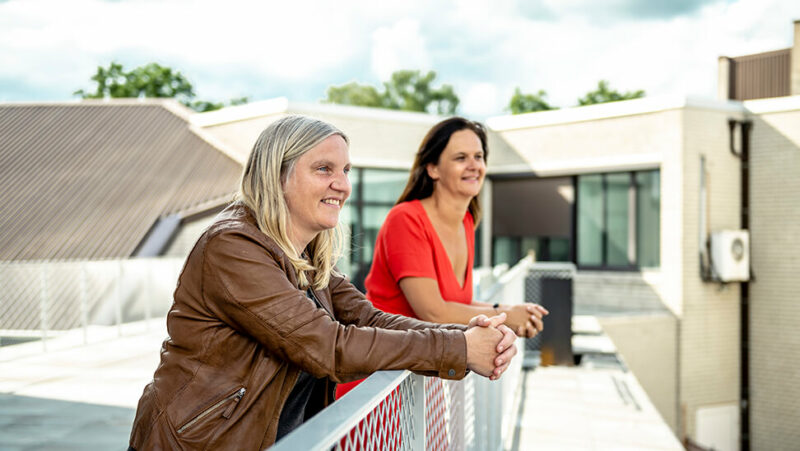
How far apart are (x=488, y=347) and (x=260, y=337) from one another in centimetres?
65

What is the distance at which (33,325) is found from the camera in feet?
10.3

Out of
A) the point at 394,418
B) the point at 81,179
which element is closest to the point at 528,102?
the point at 81,179

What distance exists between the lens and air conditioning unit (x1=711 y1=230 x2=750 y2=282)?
518 inches

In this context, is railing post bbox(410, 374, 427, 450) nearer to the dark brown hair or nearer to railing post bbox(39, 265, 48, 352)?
the dark brown hair

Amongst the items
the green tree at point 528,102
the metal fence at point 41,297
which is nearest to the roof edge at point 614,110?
the metal fence at point 41,297

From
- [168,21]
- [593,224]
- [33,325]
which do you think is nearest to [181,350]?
[33,325]

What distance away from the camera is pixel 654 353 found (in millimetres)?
13023

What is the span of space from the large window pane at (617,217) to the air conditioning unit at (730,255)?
193 cm

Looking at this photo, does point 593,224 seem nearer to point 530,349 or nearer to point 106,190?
point 530,349

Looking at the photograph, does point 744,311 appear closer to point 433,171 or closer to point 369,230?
point 369,230

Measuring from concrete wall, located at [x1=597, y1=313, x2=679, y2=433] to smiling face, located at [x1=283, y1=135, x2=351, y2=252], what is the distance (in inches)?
468

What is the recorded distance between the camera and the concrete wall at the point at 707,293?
13.2 m

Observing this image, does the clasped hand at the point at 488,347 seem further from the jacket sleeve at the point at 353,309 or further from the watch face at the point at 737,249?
the watch face at the point at 737,249

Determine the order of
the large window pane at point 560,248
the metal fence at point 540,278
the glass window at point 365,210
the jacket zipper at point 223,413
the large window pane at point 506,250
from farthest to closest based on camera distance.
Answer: the large window pane at point 506,250 → the large window pane at point 560,248 → the glass window at point 365,210 → the metal fence at point 540,278 → the jacket zipper at point 223,413
